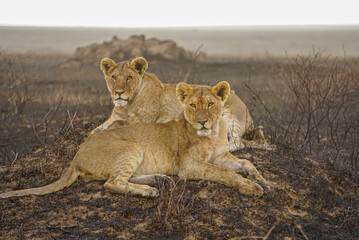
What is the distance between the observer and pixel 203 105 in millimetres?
5512

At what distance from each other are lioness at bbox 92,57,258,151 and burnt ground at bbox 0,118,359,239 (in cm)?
137

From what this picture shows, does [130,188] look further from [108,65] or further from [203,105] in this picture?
[108,65]

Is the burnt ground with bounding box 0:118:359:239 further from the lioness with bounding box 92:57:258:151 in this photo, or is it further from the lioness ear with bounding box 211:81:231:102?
the lioness with bounding box 92:57:258:151

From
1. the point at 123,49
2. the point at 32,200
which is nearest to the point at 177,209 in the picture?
the point at 32,200

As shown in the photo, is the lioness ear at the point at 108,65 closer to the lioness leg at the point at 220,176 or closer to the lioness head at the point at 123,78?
the lioness head at the point at 123,78

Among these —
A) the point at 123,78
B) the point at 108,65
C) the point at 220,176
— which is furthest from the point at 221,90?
the point at 108,65

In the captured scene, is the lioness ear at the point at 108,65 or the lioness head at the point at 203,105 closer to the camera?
the lioness head at the point at 203,105

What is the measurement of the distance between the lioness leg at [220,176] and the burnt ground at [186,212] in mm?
91

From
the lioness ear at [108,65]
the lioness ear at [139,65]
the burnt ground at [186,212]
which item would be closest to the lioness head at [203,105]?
the burnt ground at [186,212]

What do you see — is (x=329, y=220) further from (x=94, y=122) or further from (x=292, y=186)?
(x=94, y=122)

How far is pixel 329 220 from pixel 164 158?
7.08ft

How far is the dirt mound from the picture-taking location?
27.0m

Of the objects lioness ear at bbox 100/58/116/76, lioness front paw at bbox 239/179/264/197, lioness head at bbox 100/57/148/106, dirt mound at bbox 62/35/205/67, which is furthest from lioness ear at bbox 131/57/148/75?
dirt mound at bbox 62/35/205/67

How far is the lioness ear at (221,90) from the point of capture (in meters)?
5.74
